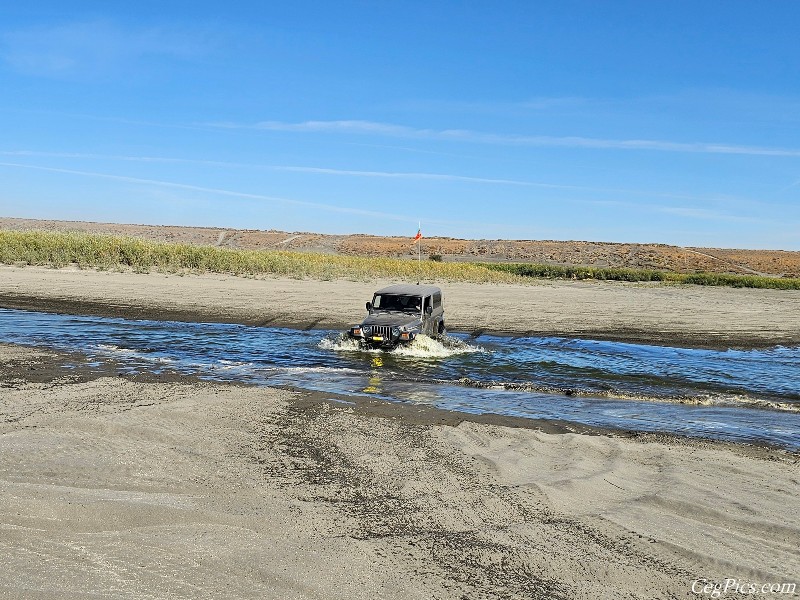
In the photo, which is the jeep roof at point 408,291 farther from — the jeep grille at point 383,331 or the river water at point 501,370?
the river water at point 501,370

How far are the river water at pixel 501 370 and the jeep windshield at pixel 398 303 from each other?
111 cm

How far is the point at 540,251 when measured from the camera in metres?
106

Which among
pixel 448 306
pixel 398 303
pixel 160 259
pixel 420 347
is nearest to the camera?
pixel 420 347

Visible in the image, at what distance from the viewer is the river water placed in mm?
12438

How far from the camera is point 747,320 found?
30.5 meters

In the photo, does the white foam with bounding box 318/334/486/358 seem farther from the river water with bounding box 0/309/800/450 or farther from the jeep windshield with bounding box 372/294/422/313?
the jeep windshield with bounding box 372/294/422/313

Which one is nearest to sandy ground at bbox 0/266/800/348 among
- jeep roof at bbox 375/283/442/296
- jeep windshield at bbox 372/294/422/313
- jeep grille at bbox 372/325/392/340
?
jeep roof at bbox 375/283/442/296

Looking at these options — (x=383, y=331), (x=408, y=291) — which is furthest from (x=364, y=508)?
(x=408, y=291)

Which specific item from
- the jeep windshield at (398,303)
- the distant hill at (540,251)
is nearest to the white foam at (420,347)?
the jeep windshield at (398,303)

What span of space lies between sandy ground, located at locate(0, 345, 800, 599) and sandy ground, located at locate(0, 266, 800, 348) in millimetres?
14997

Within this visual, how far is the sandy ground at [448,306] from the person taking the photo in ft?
83.7

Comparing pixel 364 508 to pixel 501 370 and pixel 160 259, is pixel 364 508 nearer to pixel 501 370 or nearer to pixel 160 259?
pixel 501 370

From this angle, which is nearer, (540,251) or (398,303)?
(398,303)

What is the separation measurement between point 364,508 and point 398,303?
42.2 feet
